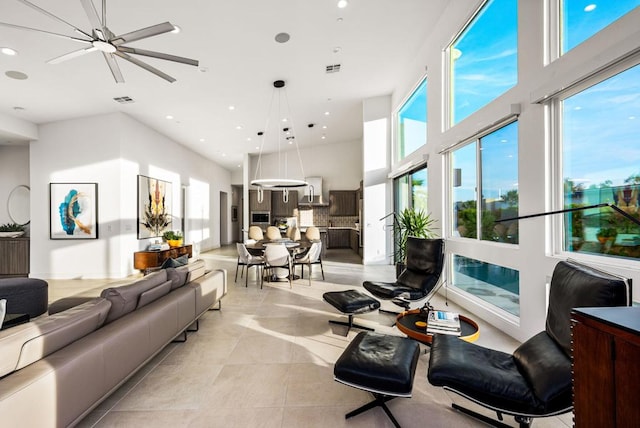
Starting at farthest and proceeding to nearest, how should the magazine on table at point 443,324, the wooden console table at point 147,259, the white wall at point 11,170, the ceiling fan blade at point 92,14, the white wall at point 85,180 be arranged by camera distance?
1. the white wall at point 11,170
2. the wooden console table at point 147,259
3. the white wall at point 85,180
4. the magazine on table at point 443,324
5. the ceiling fan blade at point 92,14

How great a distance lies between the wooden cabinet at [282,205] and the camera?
36.7ft

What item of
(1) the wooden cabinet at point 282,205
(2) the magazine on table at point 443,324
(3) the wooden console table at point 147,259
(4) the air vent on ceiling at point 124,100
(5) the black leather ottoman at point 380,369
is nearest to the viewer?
(5) the black leather ottoman at point 380,369

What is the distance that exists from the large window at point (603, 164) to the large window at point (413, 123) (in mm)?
3168

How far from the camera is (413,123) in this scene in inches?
248

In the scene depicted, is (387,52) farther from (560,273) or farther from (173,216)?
(173,216)

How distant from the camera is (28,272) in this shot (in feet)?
19.1

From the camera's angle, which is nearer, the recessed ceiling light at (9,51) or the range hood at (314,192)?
the recessed ceiling light at (9,51)

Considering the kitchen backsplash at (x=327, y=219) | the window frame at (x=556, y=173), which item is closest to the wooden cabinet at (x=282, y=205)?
the kitchen backsplash at (x=327, y=219)

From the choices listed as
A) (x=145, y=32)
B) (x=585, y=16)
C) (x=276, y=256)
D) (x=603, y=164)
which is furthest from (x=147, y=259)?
(x=585, y=16)

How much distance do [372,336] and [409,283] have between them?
5.55 ft

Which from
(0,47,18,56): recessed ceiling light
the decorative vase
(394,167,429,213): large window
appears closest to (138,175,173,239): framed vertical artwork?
the decorative vase

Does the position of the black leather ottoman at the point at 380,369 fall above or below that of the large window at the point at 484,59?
below

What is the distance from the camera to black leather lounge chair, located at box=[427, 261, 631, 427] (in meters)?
1.36

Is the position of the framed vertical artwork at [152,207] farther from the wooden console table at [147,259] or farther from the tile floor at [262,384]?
the tile floor at [262,384]
